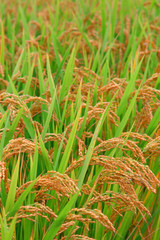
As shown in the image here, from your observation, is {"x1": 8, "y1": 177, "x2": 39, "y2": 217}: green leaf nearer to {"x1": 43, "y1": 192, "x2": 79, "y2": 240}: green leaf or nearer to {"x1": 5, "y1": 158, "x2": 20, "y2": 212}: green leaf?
{"x1": 5, "y1": 158, "x2": 20, "y2": 212}: green leaf

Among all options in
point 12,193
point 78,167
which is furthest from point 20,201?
point 78,167

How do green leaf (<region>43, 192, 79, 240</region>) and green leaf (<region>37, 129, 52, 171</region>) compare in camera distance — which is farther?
green leaf (<region>37, 129, 52, 171</region>)

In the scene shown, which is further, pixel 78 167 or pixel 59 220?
pixel 78 167

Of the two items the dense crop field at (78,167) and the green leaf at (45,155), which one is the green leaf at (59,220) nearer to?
the dense crop field at (78,167)

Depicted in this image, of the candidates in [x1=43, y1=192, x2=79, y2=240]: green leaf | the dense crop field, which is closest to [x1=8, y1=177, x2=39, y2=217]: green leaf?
the dense crop field

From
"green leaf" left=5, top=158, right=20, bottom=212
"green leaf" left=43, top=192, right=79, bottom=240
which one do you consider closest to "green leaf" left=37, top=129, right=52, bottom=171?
"green leaf" left=5, top=158, right=20, bottom=212

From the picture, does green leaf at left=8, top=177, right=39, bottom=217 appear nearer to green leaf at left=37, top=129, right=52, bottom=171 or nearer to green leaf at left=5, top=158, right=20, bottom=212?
green leaf at left=5, top=158, right=20, bottom=212

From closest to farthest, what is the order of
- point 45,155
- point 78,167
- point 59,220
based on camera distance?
point 59,220
point 45,155
point 78,167

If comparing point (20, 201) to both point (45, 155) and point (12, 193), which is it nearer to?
point (12, 193)

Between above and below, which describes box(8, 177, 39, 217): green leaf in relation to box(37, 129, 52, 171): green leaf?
below

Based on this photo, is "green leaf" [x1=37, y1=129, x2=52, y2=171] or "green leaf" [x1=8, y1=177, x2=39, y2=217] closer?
"green leaf" [x1=8, y1=177, x2=39, y2=217]

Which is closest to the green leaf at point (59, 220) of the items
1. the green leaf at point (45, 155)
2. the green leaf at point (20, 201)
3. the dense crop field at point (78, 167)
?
the dense crop field at point (78, 167)
